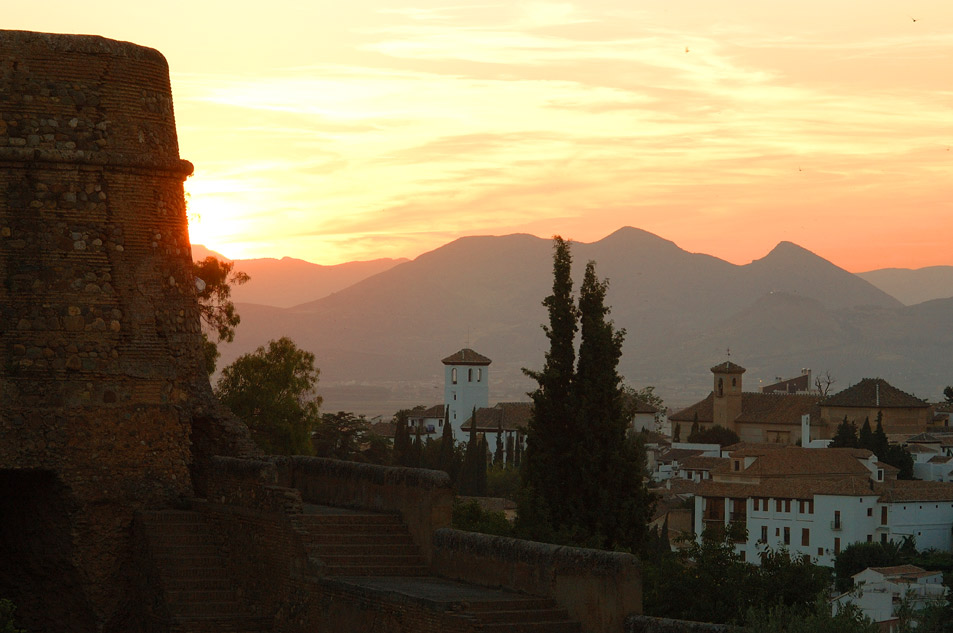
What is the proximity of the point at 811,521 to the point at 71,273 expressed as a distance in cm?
6840

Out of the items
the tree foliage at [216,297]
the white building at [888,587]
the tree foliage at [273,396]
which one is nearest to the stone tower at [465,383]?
the white building at [888,587]

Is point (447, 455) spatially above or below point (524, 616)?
below

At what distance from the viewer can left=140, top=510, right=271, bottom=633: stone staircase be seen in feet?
52.2

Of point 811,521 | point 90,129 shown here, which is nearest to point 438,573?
point 90,129

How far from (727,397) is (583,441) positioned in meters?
112

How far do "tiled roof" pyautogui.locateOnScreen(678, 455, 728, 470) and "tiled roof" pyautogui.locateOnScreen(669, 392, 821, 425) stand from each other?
20.9 meters

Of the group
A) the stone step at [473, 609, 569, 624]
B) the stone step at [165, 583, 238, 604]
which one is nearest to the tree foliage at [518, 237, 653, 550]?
the stone step at [165, 583, 238, 604]

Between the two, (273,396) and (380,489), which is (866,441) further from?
(380,489)

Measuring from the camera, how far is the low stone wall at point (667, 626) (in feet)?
37.7

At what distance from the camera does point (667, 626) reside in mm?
12000

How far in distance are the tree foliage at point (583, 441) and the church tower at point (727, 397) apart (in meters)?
108

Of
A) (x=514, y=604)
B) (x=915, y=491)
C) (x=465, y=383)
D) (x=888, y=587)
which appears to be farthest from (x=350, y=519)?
(x=465, y=383)

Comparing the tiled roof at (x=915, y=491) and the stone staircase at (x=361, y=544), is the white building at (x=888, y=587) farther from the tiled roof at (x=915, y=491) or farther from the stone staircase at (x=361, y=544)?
the stone staircase at (x=361, y=544)

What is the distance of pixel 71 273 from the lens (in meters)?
17.0
